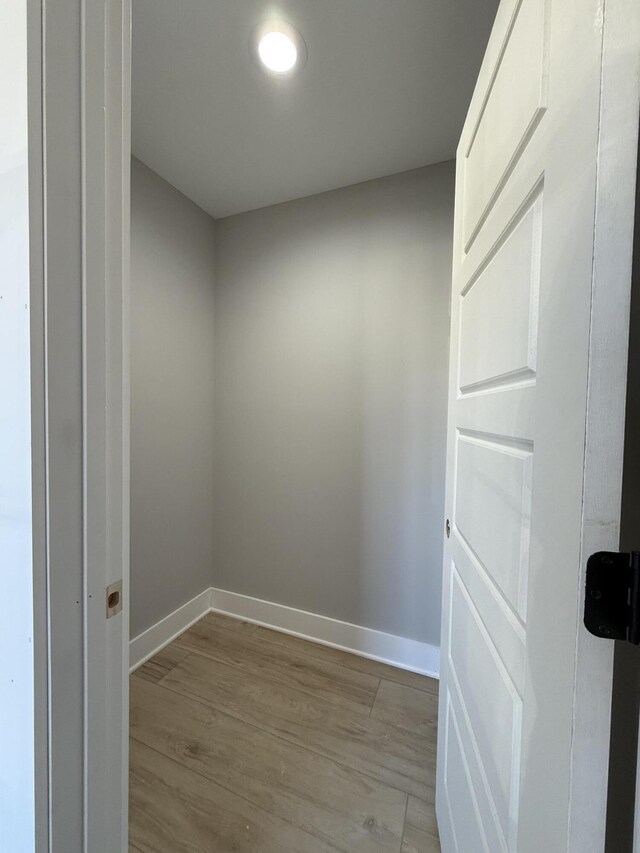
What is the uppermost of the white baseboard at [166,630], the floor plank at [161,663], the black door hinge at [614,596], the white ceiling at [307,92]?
the white ceiling at [307,92]

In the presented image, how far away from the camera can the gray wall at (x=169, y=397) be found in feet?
5.50

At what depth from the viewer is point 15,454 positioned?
49 cm

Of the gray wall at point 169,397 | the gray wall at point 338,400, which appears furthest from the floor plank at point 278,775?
the gray wall at point 338,400

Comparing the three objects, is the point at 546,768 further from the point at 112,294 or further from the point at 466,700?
the point at 112,294

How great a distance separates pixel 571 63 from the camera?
0.41m

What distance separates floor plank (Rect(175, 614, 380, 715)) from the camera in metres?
1.53

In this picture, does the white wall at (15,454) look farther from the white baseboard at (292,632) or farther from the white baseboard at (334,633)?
the white baseboard at (334,633)

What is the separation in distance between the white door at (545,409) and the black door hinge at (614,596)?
2 cm

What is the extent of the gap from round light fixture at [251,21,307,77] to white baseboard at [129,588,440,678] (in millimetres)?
2493

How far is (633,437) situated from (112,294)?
77cm

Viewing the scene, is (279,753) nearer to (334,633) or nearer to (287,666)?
(287,666)

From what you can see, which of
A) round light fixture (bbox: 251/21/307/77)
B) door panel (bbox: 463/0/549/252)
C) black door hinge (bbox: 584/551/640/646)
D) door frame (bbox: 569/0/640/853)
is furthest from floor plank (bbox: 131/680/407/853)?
round light fixture (bbox: 251/21/307/77)

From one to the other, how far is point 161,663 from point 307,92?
106 inches

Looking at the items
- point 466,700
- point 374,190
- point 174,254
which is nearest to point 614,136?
point 466,700
